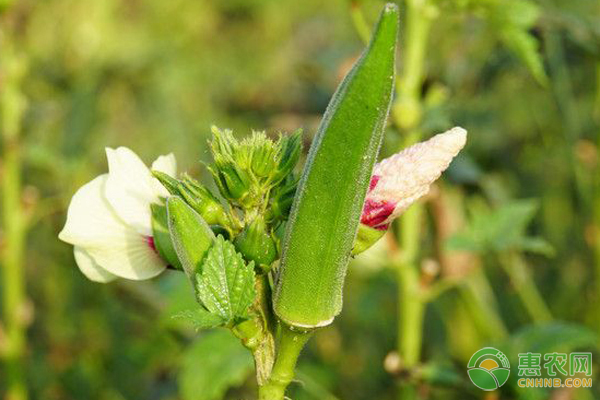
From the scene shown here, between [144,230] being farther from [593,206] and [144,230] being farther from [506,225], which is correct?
[593,206]

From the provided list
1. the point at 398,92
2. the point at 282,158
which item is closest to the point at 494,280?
→ the point at 398,92

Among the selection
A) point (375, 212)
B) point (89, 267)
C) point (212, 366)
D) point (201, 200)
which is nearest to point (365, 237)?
point (375, 212)

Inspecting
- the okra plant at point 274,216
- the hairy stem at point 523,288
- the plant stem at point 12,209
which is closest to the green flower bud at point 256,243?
the okra plant at point 274,216

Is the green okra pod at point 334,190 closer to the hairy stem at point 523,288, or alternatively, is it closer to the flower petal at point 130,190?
the flower petal at point 130,190

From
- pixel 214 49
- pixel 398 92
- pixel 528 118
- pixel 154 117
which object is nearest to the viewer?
pixel 398 92

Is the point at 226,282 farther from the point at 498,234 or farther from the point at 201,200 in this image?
the point at 498,234

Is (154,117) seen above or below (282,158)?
below
